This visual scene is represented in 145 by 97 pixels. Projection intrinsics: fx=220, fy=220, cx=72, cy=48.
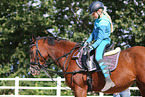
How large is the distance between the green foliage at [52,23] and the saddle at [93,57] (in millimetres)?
8608

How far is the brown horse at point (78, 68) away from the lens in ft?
15.5

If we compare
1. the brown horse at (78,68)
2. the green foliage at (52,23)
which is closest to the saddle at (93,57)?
the brown horse at (78,68)

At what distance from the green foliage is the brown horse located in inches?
331

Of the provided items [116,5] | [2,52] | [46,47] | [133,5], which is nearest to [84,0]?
[116,5]

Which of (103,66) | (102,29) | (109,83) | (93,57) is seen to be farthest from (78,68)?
(102,29)

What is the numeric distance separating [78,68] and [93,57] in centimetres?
43

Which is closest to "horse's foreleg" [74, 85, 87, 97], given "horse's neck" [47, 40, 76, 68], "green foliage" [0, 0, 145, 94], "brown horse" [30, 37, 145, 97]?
"brown horse" [30, 37, 145, 97]

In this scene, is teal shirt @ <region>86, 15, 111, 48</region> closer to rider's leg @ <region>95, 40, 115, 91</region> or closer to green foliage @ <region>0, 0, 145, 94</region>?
rider's leg @ <region>95, 40, 115, 91</region>

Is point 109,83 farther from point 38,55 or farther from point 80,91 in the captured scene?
point 38,55

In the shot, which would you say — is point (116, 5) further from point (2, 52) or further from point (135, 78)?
point (135, 78)

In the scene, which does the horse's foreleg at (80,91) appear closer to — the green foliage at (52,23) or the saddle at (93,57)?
the saddle at (93,57)

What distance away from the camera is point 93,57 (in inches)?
197

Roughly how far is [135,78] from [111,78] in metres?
0.51

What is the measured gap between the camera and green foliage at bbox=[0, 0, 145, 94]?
13781 mm
